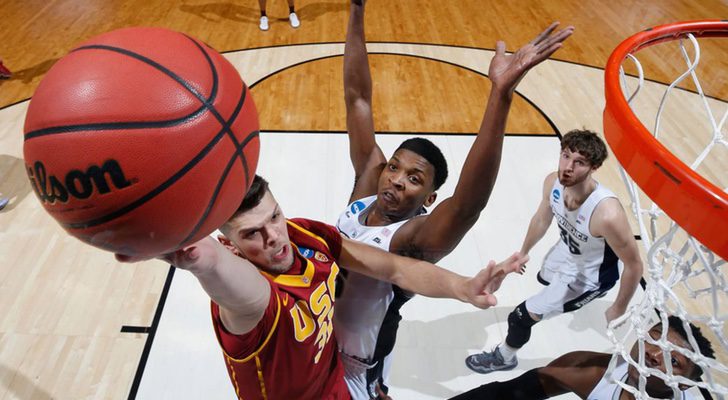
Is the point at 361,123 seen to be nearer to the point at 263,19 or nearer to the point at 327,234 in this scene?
the point at 327,234

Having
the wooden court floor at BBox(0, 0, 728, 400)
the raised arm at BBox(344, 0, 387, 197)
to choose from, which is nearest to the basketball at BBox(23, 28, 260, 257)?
the raised arm at BBox(344, 0, 387, 197)

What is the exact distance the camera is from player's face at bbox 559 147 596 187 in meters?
2.43

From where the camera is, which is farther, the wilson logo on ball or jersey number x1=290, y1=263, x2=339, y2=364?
jersey number x1=290, y1=263, x2=339, y2=364

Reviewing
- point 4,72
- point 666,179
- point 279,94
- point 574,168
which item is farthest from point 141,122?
point 4,72

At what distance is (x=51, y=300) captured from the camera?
10.1 feet

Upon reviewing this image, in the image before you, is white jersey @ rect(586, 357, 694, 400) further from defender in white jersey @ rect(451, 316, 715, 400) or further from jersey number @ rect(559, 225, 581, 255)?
jersey number @ rect(559, 225, 581, 255)

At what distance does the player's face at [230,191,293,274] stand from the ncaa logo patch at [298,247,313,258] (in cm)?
10

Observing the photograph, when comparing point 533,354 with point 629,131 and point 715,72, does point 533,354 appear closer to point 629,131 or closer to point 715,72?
point 629,131

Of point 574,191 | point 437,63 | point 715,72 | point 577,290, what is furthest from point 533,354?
point 715,72

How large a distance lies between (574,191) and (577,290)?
505mm

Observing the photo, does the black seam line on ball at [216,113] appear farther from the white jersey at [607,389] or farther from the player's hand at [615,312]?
the player's hand at [615,312]

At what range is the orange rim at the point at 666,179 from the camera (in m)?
1.07

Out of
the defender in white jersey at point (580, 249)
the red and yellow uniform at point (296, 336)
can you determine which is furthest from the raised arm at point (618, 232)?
the red and yellow uniform at point (296, 336)

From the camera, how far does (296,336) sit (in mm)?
1331
